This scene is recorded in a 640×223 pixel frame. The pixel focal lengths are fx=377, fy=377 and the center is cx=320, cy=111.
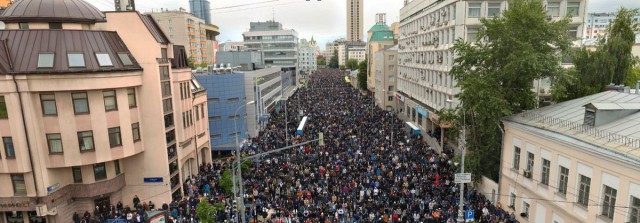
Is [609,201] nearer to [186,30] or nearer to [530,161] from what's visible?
[530,161]

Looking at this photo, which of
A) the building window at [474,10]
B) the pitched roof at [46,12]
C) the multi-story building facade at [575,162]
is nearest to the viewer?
the multi-story building facade at [575,162]

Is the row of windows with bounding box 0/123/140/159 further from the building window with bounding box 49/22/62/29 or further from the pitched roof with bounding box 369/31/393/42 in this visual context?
the pitched roof with bounding box 369/31/393/42

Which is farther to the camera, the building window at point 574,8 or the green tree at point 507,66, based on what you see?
A: the building window at point 574,8

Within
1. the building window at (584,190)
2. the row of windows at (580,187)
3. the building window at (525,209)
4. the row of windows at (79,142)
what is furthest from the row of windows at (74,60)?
the building window at (584,190)

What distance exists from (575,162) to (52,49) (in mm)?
27328

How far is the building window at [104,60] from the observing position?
21.9 m

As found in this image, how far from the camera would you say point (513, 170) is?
22.0 m

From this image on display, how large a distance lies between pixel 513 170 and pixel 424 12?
2755cm

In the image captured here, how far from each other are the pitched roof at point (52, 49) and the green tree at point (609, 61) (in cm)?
2975

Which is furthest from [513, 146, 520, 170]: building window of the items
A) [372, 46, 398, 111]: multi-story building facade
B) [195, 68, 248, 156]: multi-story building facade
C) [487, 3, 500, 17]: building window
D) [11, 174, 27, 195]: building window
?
[372, 46, 398, 111]: multi-story building facade

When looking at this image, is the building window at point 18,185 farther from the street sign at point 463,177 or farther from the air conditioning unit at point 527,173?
the air conditioning unit at point 527,173

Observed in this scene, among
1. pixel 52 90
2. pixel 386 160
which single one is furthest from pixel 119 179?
pixel 386 160

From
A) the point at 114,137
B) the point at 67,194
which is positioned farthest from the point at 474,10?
the point at 67,194

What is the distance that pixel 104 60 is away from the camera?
22141mm
